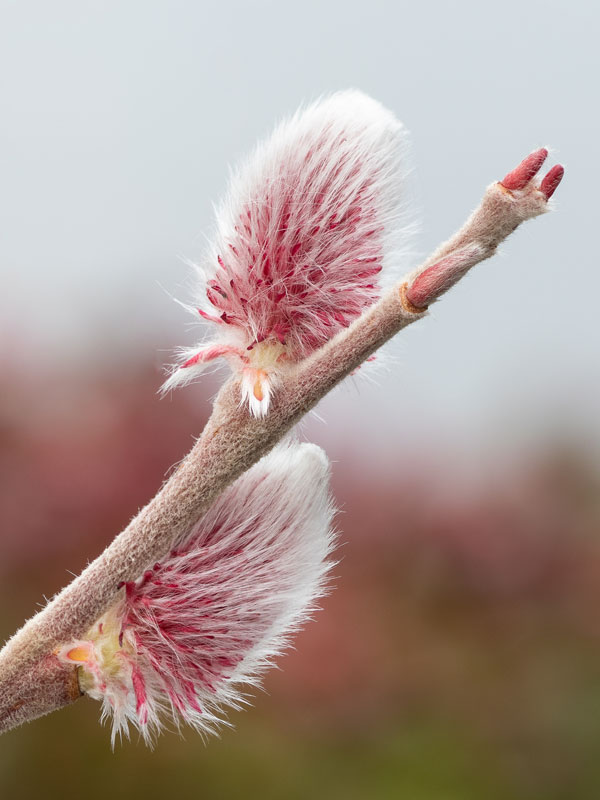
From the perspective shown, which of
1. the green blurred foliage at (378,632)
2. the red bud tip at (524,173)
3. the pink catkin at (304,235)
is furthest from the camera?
the green blurred foliage at (378,632)

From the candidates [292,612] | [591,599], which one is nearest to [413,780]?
[591,599]

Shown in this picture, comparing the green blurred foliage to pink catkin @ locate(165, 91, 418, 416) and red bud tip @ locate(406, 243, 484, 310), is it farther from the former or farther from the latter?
red bud tip @ locate(406, 243, 484, 310)

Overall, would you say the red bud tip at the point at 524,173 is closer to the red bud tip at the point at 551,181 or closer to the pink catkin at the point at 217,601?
the red bud tip at the point at 551,181

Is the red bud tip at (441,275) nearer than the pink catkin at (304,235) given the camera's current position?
Yes

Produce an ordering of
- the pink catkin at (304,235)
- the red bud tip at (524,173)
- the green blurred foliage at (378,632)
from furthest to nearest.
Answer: the green blurred foliage at (378,632)
the pink catkin at (304,235)
the red bud tip at (524,173)

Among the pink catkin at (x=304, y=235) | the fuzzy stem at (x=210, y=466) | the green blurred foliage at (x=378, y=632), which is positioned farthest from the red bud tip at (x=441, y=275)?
the green blurred foliage at (x=378, y=632)

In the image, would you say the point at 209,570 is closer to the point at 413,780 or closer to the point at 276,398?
the point at 276,398
